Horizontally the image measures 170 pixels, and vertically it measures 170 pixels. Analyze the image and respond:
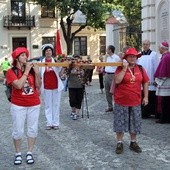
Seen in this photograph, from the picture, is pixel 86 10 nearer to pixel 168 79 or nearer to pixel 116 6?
pixel 116 6

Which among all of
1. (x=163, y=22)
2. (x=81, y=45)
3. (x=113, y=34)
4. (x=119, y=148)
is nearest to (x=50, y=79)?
(x=119, y=148)

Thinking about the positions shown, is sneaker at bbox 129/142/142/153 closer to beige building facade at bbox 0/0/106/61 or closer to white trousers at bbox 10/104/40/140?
white trousers at bbox 10/104/40/140

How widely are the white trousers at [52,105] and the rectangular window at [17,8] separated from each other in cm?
2893

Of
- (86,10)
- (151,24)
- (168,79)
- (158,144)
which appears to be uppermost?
(86,10)

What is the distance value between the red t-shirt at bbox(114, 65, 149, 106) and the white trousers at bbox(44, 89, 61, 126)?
252cm

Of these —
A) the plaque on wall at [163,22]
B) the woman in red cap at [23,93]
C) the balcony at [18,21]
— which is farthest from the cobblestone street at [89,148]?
the balcony at [18,21]

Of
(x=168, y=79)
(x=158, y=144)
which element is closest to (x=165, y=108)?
(x=168, y=79)

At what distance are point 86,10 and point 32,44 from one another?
6605 millimetres

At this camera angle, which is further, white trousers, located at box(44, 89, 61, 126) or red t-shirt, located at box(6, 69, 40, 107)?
white trousers, located at box(44, 89, 61, 126)

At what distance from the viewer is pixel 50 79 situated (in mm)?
9156

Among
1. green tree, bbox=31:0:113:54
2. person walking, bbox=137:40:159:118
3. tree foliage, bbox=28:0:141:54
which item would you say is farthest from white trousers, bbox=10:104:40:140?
green tree, bbox=31:0:113:54

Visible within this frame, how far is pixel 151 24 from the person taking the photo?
1389 centimetres

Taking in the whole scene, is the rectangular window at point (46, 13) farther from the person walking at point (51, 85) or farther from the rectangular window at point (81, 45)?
the person walking at point (51, 85)

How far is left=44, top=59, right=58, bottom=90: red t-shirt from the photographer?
9156 mm
